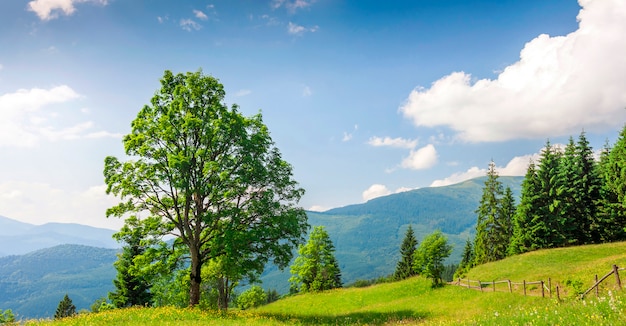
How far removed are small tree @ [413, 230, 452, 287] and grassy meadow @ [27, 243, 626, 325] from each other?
1.70 m

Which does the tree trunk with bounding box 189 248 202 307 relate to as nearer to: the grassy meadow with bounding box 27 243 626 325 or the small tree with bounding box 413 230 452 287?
the grassy meadow with bounding box 27 243 626 325

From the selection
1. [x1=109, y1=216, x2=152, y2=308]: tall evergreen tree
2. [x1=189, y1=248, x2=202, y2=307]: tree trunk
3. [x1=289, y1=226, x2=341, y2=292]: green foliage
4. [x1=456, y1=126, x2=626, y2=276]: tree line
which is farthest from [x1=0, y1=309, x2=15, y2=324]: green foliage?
[x1=456, y1=126, x2=626, y2=276]: tree line

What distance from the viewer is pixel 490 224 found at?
64500 millimetres

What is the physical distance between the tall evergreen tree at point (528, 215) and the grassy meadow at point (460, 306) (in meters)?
7.78

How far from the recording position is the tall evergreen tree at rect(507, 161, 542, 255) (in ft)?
182

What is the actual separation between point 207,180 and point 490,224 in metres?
56.6

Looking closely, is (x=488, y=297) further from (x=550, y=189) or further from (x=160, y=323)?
(x=550, y=189)

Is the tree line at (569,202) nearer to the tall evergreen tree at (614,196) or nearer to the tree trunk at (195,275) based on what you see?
the tall evergreen tree at (614,196)

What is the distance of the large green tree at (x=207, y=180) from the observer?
78.2ft

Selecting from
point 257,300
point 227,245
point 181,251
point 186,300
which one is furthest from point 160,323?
point 257,300

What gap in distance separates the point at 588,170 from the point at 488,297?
1427 inches

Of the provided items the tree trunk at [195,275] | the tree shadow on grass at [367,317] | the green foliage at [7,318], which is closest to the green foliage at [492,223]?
the tree shadow on grass at [367,317]

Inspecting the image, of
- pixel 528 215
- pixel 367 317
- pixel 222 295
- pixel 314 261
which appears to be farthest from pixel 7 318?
pixel 528 215

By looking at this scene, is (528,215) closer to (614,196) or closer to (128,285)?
(614,196)
